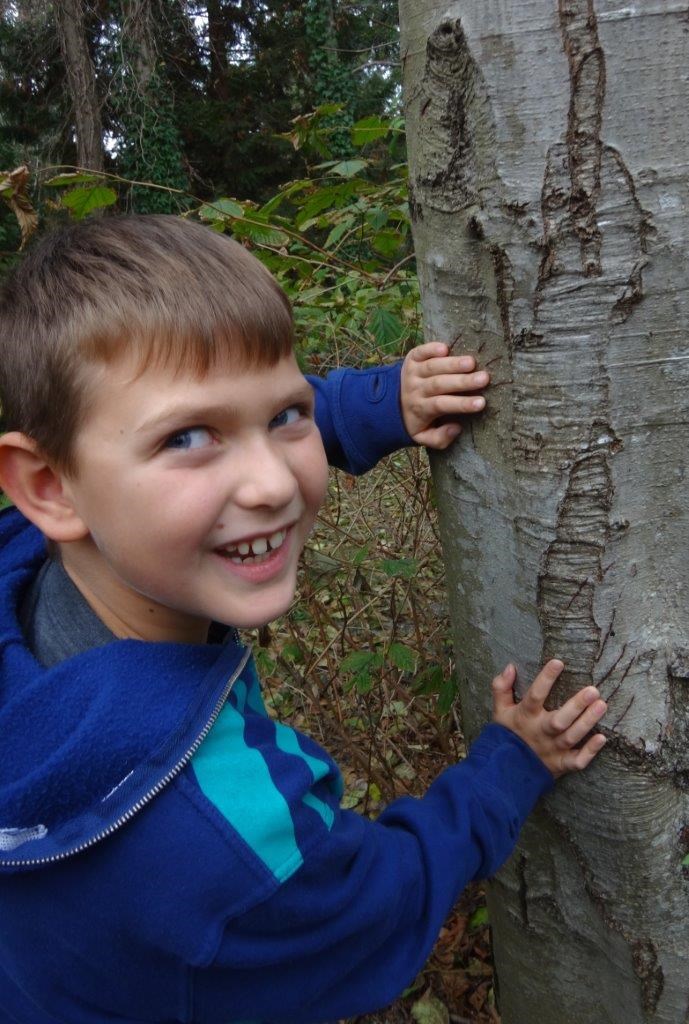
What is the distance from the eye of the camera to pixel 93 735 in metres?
0.94

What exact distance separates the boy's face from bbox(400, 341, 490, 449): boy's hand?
240 millimetres

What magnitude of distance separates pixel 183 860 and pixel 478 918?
1.71 metres

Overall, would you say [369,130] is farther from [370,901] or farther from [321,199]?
[370,901]

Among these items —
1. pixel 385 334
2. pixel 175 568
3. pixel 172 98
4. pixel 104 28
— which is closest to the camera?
pixel 175 568

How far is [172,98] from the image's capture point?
1488 centimetres

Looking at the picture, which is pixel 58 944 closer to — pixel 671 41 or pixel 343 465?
pixel 343 465

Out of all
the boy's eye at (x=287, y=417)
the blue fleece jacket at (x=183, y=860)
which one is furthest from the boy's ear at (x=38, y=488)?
the boy's eye at (x=287, y=417)

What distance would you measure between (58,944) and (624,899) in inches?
36.0

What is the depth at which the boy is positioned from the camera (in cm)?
96

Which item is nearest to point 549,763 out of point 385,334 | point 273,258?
point 385,334

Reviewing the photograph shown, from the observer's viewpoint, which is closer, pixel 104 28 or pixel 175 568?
pixel 175 568

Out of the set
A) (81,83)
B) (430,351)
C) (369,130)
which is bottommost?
(430,351)

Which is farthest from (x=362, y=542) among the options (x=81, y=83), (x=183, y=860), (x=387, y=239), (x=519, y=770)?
(x=81, y=83)

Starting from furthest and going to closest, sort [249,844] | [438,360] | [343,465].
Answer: [343,465] → [438,360] → [249,844]
